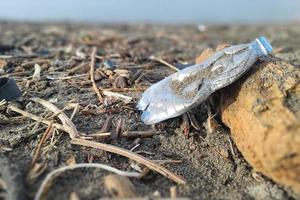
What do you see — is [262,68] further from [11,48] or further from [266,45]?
[11,48]

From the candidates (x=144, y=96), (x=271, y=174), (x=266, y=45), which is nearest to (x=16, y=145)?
(x=144, y=96)

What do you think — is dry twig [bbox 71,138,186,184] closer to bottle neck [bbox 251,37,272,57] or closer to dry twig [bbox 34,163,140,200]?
dry twig [bbox 34,163,140,200]

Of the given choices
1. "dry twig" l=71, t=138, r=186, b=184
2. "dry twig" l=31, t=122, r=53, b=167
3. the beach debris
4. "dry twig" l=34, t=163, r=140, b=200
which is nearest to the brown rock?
"dry twig" l=71, t=138, r=186, b=184

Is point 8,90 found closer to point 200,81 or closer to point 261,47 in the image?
point 200,81

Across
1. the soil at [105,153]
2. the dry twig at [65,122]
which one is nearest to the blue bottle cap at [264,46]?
the soil at [105,153]

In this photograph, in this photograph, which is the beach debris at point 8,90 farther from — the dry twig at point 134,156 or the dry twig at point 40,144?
the dry twig at point 134,156

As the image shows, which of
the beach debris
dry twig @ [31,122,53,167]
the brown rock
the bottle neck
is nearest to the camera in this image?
the brown rock
